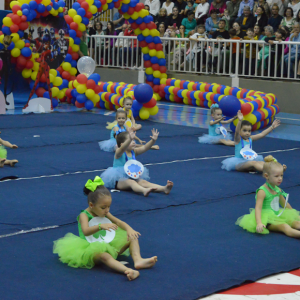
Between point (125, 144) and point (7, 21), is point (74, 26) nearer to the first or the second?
point (7, 21)

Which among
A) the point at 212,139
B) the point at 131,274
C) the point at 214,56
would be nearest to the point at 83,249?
the point at 131,274

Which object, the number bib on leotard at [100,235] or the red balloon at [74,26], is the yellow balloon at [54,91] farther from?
the number bib on leotard at [100,235]

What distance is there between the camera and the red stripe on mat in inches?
122

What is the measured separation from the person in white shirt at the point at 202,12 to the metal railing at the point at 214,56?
0.85m

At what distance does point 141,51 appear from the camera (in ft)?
49.7

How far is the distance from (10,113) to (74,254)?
8.63 meters

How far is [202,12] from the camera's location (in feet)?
48.9

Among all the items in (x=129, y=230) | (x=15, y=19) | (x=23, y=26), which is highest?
(x=15, y=19)

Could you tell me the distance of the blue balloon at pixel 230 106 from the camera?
8.78m

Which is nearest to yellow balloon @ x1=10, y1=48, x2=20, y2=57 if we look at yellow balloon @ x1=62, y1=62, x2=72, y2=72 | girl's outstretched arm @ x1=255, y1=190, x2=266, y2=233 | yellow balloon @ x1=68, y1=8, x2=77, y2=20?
yellow balloon @ x1=62, y1=62, x2=72, y2=72

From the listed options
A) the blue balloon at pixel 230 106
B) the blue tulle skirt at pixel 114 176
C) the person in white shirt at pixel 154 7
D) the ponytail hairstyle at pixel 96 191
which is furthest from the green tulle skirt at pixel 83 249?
the person in white shirt at pixel 154 7

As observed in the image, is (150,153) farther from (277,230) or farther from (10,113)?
(10,113)

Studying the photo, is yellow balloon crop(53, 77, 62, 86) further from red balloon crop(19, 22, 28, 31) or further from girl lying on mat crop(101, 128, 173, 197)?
girl lying on mat crop(101, 128, 173, 197)

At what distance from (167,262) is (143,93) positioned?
697 centimetres
